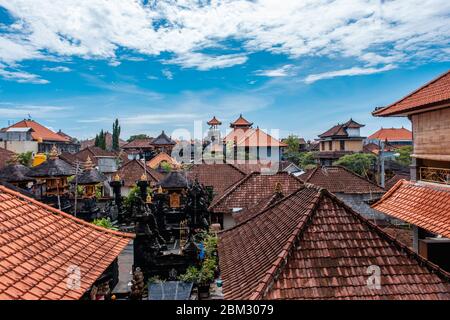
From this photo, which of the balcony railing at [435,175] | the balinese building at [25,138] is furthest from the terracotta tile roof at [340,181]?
the balinese building at [25,138]

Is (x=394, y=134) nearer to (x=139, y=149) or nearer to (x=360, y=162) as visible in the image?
(x=360, y=162)

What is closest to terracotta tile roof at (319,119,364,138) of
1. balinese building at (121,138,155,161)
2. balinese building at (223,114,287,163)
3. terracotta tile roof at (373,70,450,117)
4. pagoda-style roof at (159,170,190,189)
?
balinese building at (223,114,287,163)

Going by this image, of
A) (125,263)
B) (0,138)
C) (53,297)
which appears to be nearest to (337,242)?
(53,297)

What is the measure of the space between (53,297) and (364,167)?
124ft

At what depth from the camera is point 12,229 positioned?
5301 millimetres

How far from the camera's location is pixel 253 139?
4994 centimetres

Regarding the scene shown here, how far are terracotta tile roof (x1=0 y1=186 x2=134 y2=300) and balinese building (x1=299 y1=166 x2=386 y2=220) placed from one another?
22422mm

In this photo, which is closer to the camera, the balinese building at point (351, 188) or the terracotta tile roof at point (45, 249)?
the terracotta tile roof at point (45, 249)

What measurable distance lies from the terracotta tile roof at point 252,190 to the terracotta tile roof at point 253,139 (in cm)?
2724

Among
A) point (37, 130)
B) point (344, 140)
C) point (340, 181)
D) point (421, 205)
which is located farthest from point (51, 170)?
point (344, 140)

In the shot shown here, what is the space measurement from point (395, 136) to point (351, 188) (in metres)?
33.8

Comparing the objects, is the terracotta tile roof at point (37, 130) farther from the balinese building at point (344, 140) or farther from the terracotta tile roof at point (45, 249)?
the terracotta tile roof at point (45, 249)

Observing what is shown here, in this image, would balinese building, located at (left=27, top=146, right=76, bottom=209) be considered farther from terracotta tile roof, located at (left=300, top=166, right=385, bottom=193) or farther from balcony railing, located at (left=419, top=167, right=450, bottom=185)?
balcony railing, located at (left=419, top=167, right=450, bottom=185)

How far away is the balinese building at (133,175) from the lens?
112ft
